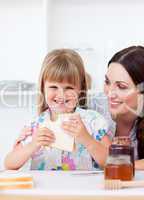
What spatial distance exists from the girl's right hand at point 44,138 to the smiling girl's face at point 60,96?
342mm

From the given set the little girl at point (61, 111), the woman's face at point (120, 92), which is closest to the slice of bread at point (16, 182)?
the little girl at point (61, 111)

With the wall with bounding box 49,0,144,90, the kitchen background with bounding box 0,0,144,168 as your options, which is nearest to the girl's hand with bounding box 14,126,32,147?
the kitchen background with bounding box 0,0,144,168

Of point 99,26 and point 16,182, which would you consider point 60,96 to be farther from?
point 16,182

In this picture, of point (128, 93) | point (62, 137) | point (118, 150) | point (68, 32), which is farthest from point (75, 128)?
point (68, 32)

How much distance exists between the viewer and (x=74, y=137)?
54.9 inches

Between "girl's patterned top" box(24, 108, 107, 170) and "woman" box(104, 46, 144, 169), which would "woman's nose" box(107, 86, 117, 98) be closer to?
"woman" box(104, 46, 144, 169)

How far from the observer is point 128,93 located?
6.29 ft

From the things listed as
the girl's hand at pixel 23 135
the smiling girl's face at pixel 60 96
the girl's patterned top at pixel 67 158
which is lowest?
the girl's patterned top at pixel 67 158

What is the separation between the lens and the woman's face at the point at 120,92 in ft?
6.23

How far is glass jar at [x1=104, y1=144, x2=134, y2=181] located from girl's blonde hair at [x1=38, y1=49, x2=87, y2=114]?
74 cm

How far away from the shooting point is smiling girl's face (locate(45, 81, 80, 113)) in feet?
6.02

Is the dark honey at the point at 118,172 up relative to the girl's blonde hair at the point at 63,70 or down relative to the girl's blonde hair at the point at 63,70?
down

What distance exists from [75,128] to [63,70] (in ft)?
1.56

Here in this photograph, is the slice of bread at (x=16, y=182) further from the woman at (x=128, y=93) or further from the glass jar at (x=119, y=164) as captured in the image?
the woman at (x=128, y=93)
